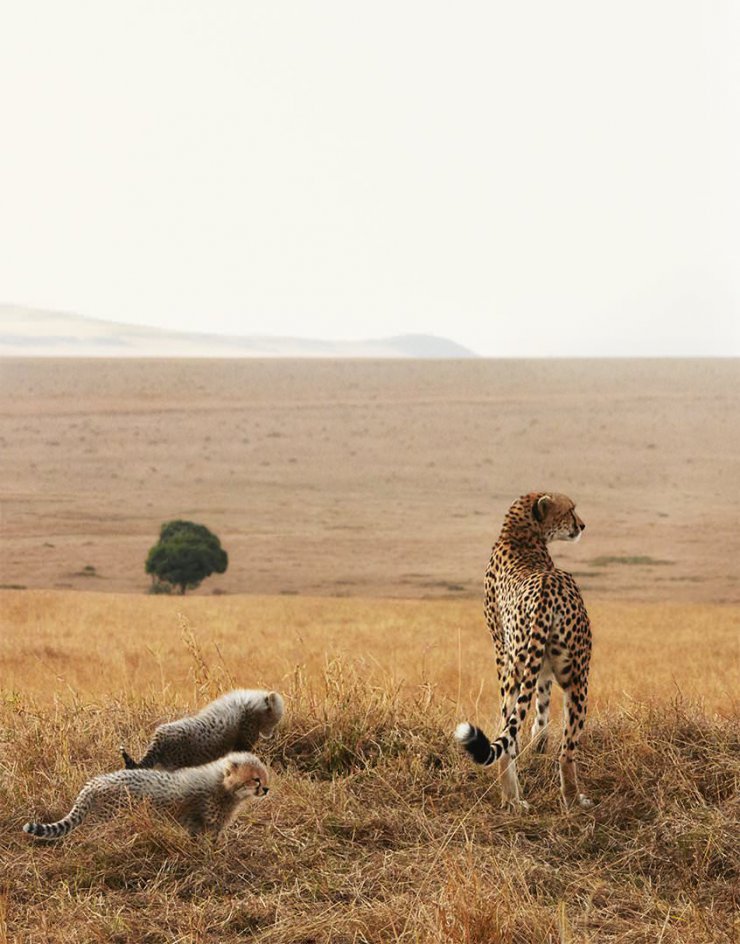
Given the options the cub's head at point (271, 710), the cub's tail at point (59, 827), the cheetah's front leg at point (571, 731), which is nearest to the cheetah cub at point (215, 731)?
the cub's head at point (271, 710)

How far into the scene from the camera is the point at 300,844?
4.79m

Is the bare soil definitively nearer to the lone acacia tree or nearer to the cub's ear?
the lone acacia tree

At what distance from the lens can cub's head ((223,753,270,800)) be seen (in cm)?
443

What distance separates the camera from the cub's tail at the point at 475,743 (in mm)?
4395

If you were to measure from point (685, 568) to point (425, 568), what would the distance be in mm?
6793

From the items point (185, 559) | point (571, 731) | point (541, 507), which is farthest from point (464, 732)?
point (185, 559)

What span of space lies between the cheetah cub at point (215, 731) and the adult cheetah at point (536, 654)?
2.74ft

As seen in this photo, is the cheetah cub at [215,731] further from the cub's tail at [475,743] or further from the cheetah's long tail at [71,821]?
the cub's tail at [475,743]

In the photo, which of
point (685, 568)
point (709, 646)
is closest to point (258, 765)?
point (709, 646)

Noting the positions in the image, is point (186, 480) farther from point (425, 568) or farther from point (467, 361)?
point (467, 361)

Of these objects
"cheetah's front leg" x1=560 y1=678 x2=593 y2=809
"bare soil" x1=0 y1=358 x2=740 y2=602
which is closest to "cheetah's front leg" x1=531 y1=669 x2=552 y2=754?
"cheetah's front leg" x1=560 y1=678 x2=593 y2=809

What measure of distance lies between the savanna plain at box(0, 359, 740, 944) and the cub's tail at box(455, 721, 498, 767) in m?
0.31

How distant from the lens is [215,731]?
200 inches

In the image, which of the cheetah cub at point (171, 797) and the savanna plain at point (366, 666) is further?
the cheetah cub at point (171, 797)
